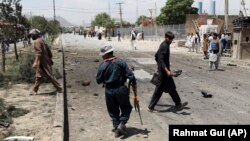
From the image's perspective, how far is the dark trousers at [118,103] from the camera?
802 cm

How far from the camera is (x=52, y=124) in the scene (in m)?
8.83

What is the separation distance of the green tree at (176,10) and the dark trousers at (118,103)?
78.2 metres

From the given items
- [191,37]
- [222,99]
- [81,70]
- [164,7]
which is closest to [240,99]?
[222,99]

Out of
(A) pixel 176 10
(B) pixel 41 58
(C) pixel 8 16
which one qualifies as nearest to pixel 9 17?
(C) pixel 8 16

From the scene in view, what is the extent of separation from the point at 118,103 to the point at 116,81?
1.48 ft

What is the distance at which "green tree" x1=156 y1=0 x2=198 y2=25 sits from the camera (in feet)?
281

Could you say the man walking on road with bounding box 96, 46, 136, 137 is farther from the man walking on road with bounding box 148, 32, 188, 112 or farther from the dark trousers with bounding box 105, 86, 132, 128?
the man walking on road with bounding box 148, 32, 188, 112

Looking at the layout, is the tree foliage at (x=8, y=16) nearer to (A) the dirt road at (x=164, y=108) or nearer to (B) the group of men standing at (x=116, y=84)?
(A) the dirt road at (x=164, y=108)

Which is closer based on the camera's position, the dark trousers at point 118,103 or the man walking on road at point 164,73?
the dark trousers at point 118,103

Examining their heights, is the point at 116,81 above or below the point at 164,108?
above

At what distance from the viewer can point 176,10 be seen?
86000 mm

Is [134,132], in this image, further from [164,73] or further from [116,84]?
[164,73]

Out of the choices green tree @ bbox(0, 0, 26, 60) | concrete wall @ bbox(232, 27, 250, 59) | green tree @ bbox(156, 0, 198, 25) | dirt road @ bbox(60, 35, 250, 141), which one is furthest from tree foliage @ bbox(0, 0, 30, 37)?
green tree @ bbox(156, 0, 198, 25)

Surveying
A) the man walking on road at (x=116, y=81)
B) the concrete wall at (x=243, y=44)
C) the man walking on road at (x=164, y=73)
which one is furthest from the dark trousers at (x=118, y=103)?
the concrete wall at (x=243, y=44)
